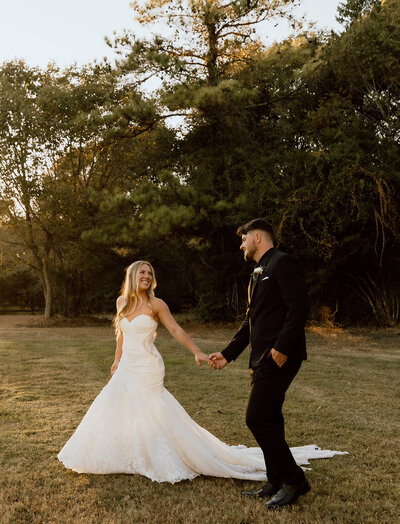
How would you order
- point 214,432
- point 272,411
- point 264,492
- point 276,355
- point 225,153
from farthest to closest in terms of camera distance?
point 225,153 < point 214,432 < point 264,492 < point 272,411 < point 276,355

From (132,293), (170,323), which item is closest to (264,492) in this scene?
(170,323)

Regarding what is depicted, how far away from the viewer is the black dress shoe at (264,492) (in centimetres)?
380

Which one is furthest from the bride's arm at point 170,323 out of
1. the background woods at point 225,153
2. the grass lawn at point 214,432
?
the background woods at point 225,153

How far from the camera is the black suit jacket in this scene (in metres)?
3.46

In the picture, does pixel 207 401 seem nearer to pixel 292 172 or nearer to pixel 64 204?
pixel 292 172

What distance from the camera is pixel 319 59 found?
57.2 ft

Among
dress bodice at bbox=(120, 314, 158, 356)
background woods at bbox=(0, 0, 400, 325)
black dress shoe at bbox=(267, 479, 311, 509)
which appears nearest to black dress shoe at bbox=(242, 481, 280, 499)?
black dress shoe at bbox=(267, 479, 311, 509)

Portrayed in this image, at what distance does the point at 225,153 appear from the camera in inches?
746

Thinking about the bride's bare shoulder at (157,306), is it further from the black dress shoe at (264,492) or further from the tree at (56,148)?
the tree at (56,148)

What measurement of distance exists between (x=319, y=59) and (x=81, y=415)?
49.5 feet

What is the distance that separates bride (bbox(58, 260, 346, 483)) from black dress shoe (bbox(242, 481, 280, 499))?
27 centimetres

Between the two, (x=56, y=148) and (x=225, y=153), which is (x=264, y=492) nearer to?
(x=225, y=153)

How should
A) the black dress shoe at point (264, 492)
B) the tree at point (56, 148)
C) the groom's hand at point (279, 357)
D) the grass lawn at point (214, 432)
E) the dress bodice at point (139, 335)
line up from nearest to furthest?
the groom's hand at point (279, 357) < the grass lawn at point (214, 432) < the black dress shoe at point (264, 492) < the dress bodice at point (139, 335) < the tree at point (56, 148)

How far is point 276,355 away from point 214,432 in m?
2.50
